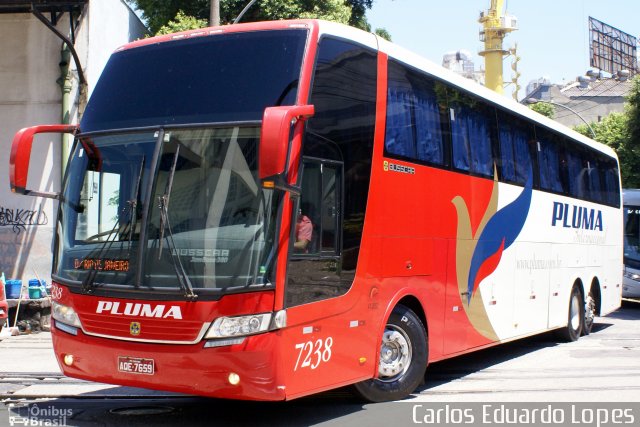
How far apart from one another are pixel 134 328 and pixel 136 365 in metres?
0.30

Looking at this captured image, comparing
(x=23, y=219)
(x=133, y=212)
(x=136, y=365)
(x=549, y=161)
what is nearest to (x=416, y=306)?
(x=136, y=365)

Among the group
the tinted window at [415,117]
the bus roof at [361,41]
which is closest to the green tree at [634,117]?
the bus roof at [361,41]

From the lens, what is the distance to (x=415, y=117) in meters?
8.41

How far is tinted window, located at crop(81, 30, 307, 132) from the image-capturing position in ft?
21.5

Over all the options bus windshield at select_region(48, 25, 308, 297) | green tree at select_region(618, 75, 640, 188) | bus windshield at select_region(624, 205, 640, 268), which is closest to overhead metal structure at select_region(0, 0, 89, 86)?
bus windshield at select_region(48, 25, 308, 297)

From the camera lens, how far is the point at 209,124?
257 inches

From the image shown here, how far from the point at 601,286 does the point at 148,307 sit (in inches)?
441

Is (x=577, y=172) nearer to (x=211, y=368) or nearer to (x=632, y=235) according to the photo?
(x=632, y=235)

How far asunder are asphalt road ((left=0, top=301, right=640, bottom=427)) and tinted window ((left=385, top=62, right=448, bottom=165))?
2587mm

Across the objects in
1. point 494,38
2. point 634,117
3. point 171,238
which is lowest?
point 171,238

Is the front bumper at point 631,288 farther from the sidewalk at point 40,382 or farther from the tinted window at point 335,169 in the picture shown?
the tinted window at point 335,169

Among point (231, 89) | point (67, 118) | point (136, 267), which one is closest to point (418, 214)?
point (231, 89)

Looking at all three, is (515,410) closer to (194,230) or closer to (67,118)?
(194,230)

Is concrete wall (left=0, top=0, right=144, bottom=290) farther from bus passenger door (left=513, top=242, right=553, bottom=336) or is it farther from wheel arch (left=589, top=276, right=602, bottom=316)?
wheel arch (left=589, top=276, right=602, bottom=316)
